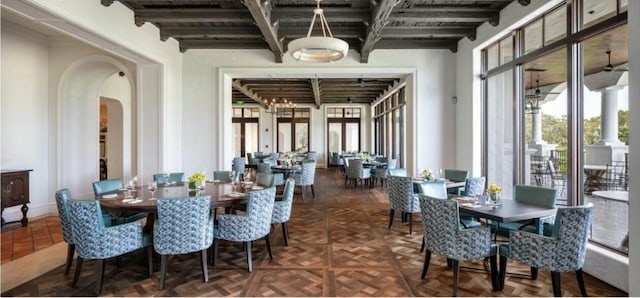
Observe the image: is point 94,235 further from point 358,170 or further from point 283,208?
point 358,170

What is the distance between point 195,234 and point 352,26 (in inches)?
163

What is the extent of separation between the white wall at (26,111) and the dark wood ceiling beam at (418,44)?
19.6 ft

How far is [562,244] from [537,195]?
3.29 ft

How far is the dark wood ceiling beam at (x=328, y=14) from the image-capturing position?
4.58 m

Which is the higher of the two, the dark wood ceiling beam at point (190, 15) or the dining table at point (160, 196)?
the dark wood ceiling beam at point (190, 15)

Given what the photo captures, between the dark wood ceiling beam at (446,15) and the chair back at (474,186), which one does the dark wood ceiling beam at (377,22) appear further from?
the chair back at (474,186)

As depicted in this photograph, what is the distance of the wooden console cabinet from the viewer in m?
4.55

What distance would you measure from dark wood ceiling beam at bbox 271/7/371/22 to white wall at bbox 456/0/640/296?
6.58 feet

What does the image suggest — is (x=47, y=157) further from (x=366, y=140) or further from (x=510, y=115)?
(x=366, y=140)

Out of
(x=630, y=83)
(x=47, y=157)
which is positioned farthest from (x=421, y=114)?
(x=47, y=157)

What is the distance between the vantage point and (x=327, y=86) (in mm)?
10258

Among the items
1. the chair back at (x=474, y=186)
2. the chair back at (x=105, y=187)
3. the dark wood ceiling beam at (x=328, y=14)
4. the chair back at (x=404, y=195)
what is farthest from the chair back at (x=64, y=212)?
the chair back at (x=474, y=186)

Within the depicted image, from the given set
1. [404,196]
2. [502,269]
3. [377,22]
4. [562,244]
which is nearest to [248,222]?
[404,196]

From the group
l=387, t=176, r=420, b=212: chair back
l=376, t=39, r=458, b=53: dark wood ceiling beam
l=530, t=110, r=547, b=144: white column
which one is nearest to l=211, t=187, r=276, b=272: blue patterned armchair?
l=387, t=176, r=420, b=212: chair back
